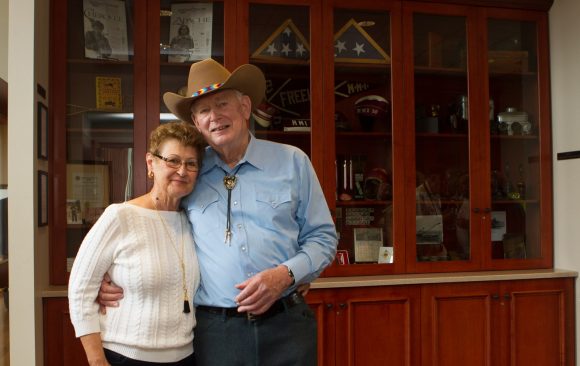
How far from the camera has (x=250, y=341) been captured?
63.2 inches

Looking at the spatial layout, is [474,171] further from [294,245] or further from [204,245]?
[204,245]

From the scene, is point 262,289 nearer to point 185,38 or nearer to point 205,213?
point 205,213

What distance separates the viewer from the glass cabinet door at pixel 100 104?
8.92 feet

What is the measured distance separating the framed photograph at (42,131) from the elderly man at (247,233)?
959 millimetres

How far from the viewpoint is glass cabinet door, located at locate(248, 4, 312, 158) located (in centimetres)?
290

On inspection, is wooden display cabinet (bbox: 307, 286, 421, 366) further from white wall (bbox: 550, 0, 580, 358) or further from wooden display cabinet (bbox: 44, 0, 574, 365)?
white wall (bbox: 550, 0, 580, 358)

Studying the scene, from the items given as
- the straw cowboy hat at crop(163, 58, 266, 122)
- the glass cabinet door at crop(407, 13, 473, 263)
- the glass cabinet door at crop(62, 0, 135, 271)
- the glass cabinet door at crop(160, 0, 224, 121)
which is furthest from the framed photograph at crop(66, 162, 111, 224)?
the glass cabinet door at crop(407, 13, 473, 263)

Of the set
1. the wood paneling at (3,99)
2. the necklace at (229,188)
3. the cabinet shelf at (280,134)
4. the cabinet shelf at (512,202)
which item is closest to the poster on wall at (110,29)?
the wood paneling at (3,99)

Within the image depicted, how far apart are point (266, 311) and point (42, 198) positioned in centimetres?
142

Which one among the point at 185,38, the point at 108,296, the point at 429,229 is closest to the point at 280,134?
the point at 185,38

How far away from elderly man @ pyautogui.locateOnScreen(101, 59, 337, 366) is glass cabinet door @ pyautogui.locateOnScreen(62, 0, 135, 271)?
109 centimetres

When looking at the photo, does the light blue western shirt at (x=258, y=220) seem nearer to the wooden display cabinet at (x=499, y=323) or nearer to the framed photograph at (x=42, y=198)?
the framed photograph at (x=42, y=198)

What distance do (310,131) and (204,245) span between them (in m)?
1.39

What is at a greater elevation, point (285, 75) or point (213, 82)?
point (285, 75)
